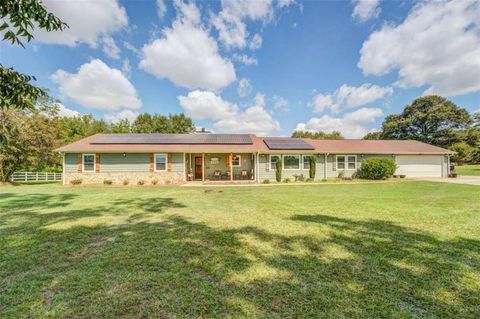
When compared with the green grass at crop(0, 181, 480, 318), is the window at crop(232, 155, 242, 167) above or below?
above

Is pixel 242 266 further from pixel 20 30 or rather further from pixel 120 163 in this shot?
pixel 120 163

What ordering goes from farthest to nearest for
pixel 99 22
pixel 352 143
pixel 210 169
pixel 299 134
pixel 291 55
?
pixel 299 134, pixel 352 143, pixel 210 169, pixel 291 55, pixel 99 22

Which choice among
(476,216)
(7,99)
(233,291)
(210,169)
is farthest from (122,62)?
(476,216)

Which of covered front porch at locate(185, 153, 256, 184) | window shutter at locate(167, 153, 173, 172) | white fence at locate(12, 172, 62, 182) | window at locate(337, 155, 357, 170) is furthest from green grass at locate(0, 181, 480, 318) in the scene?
white fence at locate(12, 172, 62, 182)

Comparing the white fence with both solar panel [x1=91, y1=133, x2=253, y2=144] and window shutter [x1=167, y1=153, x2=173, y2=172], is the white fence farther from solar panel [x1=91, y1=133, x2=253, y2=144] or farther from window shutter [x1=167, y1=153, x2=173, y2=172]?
window shutter [x1=167, y1=153, x2=173, y2=172]

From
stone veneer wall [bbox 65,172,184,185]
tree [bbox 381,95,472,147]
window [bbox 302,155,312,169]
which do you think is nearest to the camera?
stone veneer wall [bbox 65,172,184,185]

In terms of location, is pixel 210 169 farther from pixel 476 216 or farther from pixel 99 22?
pixel 476 216

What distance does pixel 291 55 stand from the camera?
15.4 m

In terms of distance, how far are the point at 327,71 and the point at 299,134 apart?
39692 mm

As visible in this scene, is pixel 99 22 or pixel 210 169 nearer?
pixel 99 22

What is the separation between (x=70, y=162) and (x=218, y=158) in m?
10.6

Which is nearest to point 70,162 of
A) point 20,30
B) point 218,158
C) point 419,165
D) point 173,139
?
point 173,139

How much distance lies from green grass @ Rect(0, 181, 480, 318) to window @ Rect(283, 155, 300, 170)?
11.9 metres

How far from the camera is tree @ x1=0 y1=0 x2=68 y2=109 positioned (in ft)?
7.77
